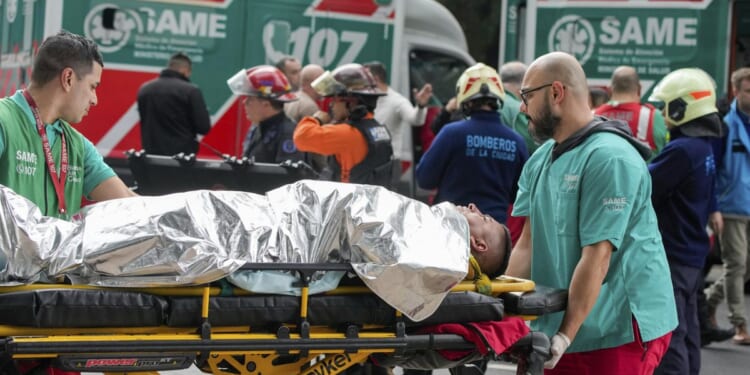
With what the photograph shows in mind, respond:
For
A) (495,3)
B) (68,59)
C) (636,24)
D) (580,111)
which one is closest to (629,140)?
(580,111)

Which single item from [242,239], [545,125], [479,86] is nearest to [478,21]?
[479,86]

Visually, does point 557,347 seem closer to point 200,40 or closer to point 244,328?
point 244,328

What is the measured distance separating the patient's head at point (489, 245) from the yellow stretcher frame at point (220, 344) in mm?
165

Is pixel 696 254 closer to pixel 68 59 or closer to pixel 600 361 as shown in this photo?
pixel 600 361

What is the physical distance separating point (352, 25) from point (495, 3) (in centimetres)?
1293

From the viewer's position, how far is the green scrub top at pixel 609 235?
14.2ft

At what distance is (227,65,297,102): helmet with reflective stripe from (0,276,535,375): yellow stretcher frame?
4.44 m

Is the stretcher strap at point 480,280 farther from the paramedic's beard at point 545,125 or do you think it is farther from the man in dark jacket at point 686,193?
the man in dark jacket at point 686,193

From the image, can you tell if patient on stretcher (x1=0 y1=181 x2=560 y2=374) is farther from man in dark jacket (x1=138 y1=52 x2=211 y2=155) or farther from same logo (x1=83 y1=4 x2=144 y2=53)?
same logo (x1=83 y1=4 x2=144 y2=53)

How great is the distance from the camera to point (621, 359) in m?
4.46

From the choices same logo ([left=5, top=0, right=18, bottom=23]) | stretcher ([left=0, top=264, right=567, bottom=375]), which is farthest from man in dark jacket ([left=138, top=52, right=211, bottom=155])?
stretcher ([left=0, top=264, right=567, bottom=375])

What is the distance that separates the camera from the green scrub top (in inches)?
171

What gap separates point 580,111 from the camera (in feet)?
14.9

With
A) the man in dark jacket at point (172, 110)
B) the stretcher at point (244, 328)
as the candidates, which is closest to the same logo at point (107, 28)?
the man in dark jacket at point (172, 110)
